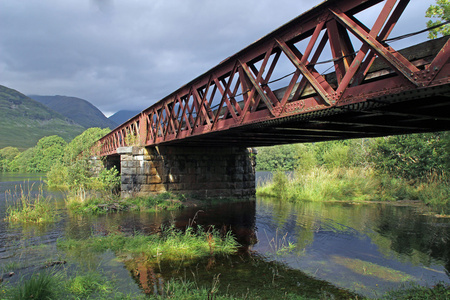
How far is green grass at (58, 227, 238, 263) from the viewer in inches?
291

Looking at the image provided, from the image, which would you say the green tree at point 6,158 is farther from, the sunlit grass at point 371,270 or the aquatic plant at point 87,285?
the sunlit grass at point 371,270

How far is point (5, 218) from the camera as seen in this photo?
38.9 ft

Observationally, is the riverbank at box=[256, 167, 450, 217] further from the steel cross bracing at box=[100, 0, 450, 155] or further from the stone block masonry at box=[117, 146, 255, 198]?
the steel cross bracing at box=[100, 0, 450, 155]

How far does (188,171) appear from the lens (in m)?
17.4

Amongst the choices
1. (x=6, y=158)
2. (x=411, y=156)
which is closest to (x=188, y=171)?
(x=411, y=156)

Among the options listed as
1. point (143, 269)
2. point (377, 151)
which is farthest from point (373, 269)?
point (377, 151)

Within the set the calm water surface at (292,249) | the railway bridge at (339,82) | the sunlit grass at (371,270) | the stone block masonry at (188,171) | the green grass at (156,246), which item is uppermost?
the railway bridge at (339,82)

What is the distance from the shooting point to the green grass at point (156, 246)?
7.39 metres

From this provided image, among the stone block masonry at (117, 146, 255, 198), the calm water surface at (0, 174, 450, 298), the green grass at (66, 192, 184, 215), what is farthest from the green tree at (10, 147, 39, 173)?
the calm water surface at (0, 174, 450, 298)

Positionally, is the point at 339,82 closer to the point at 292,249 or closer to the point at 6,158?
the point at 292,249

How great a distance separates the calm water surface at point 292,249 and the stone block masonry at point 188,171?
3.16 m

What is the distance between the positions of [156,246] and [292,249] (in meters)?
3.67

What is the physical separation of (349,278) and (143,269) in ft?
14.2

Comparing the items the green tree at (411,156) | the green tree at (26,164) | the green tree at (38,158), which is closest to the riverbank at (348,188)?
the green tree at (411,156)
